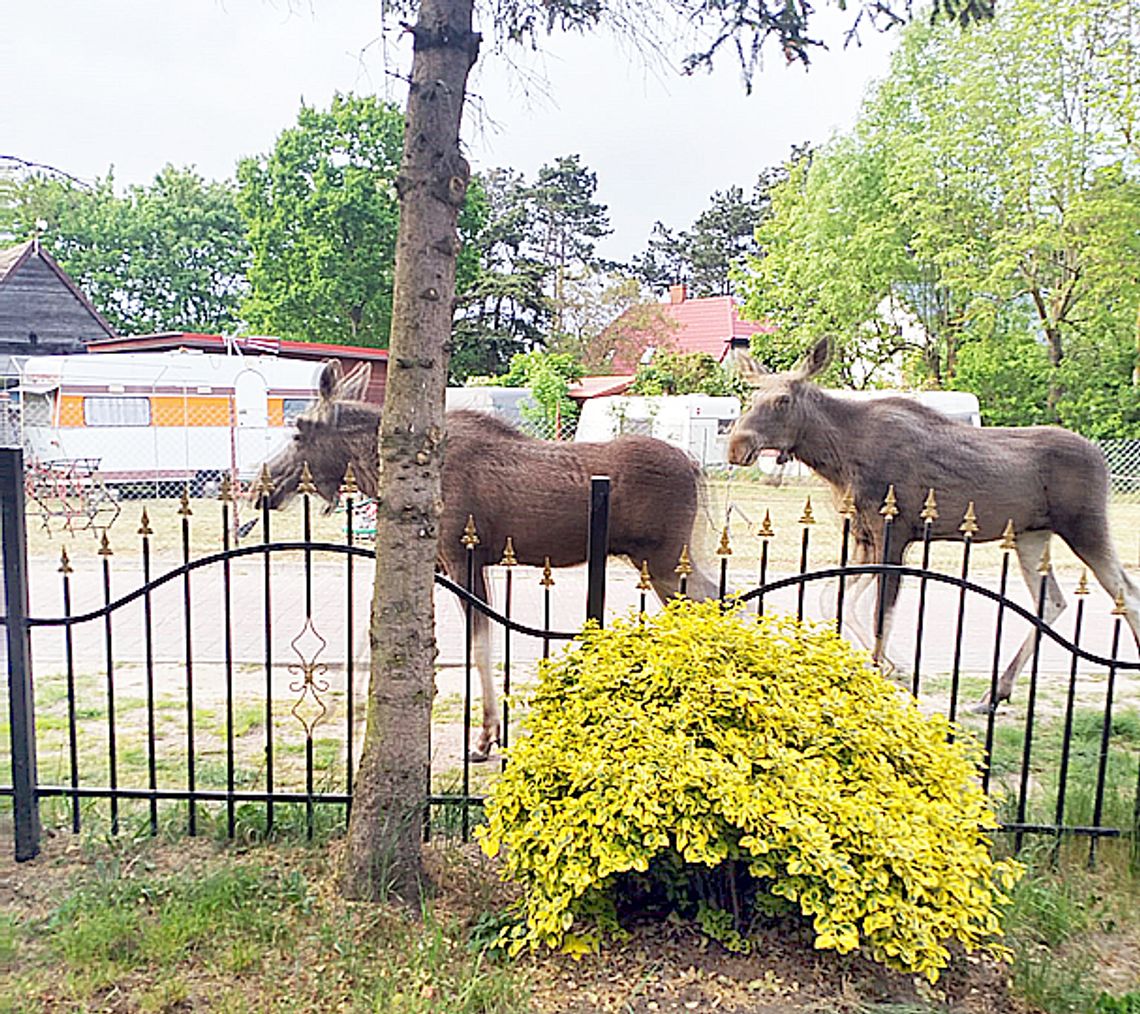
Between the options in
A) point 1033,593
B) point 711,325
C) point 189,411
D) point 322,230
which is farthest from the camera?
point 711,325

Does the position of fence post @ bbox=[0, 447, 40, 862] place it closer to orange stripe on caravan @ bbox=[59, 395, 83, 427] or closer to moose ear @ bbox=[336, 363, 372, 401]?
moose ear @ bbox=[336, 363, 372, 401]

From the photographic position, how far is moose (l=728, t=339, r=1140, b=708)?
5168 mm

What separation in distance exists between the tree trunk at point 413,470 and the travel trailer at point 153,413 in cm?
1269

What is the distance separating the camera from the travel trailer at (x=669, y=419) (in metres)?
17.9

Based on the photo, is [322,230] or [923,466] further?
[322,230]

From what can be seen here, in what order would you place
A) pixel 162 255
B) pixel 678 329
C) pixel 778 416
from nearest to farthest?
pixel 778 416 < pixel 678 329 < pixel 162 255

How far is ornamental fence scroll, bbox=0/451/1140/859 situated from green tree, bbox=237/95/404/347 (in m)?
18.5

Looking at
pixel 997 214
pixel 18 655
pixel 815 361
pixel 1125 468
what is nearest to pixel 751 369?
Result: pixel 815 361

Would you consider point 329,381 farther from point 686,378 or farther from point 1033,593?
point 686,378

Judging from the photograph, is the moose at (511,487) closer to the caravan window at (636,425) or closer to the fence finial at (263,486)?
the fence finial at (263,486)

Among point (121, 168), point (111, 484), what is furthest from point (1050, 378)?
point (121, 168)

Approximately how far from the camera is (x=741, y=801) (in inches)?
91.9

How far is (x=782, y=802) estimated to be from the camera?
2355 millimetres

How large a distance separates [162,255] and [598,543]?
33916mm
